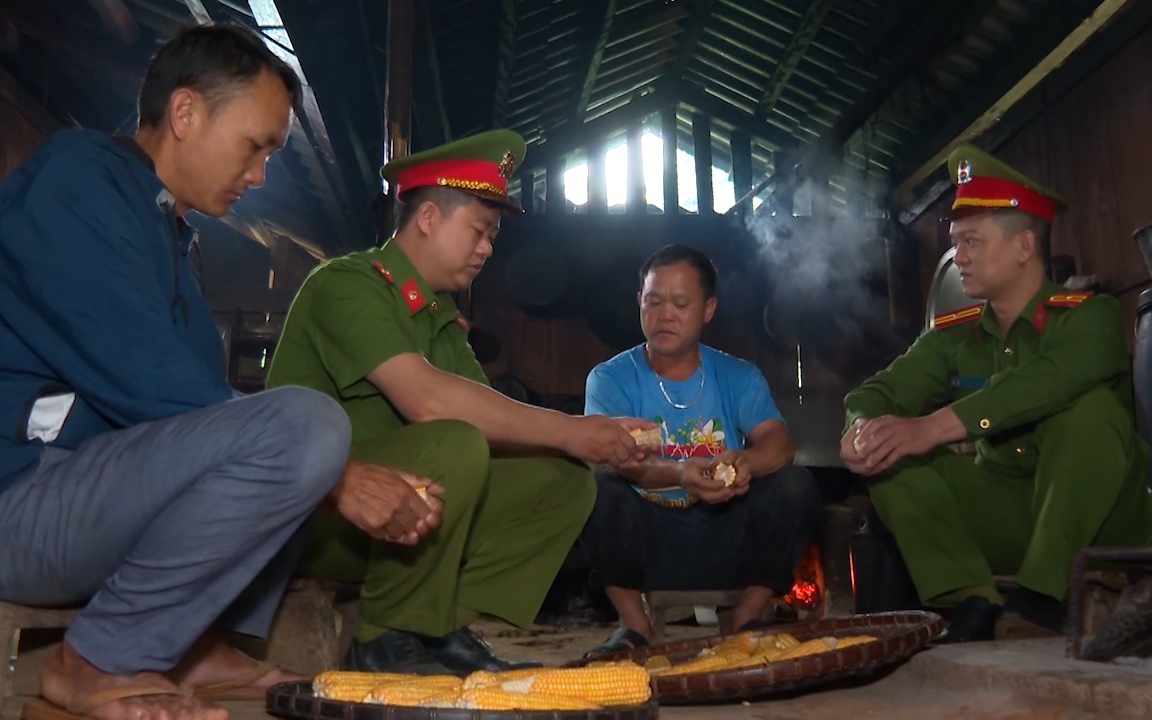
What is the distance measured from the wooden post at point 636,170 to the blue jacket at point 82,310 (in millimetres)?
8900

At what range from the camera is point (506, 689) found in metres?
2.06

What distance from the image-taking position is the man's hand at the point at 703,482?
12.2ft

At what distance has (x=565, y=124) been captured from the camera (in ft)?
34.9

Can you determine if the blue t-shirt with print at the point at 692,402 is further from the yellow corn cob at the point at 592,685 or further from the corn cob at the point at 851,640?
the yellow corn cob at the point at 592,685

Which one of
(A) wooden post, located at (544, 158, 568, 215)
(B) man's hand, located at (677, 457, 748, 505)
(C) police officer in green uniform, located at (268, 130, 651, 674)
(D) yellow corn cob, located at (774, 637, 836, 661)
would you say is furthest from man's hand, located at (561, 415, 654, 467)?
(A) wooden post, located at (544, 158, 568, 215)

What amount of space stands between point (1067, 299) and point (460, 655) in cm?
264

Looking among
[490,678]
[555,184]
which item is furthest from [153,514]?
[555,184]

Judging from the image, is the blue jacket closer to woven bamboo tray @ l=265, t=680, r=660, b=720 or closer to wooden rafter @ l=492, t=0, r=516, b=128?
woven bamboo tray @ l=265, t=680, r=660, b=720

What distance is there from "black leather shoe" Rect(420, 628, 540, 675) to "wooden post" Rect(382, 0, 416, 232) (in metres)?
3.15

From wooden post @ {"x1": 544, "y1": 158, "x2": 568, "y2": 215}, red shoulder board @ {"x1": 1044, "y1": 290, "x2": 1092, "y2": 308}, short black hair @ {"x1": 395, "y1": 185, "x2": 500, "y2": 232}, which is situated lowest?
red shoulder board @ {"x1": 1044, "y1": 290, "x2": 1092, "y2": 308}

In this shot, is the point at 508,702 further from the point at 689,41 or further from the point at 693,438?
the point at 689,41

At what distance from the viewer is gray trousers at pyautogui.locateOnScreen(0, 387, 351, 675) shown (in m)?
1.97

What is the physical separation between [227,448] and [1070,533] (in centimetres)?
266

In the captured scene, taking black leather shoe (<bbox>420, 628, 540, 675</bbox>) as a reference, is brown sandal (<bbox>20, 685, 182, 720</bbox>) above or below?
above
